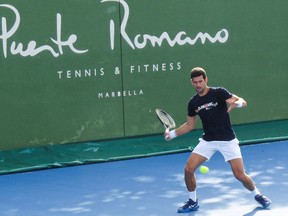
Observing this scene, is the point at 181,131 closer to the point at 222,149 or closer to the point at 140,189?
the point at 222,149

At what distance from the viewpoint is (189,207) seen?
10.9m

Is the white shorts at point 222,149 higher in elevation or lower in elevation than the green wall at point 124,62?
lower

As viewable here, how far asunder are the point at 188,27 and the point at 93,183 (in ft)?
11.9

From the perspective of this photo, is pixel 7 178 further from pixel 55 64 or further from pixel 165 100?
pixel 165 100

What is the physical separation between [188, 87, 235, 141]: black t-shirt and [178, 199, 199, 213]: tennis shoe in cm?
83

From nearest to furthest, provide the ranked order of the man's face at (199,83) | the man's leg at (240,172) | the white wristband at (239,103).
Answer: the white wristband at (239,103)
the man's face at (199,83)
the man's leg at (240,172)

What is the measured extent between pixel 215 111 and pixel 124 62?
3762mm

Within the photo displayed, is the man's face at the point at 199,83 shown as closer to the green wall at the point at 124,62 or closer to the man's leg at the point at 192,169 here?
the man's leg at the point at 192,169

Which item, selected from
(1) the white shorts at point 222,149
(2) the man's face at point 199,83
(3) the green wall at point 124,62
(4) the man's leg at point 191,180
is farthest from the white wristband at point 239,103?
(3) the green wall at point 124,62

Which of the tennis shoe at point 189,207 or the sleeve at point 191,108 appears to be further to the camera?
the sleeve at point 191,108

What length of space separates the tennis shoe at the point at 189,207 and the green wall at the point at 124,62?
145 inches

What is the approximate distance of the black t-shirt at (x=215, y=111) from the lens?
35.8 ft

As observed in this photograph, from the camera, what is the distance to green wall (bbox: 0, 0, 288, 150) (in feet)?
44.9

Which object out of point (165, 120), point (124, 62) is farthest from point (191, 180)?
point (124, 62)
